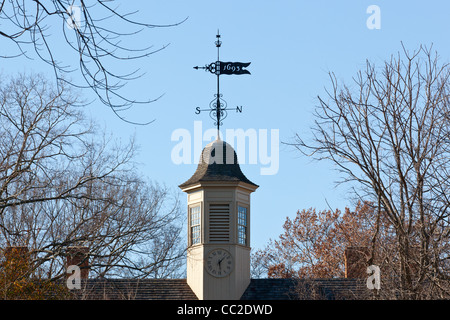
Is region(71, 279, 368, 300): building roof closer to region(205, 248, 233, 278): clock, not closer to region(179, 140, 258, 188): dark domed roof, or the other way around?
region(205, 248, 233, 278): clock

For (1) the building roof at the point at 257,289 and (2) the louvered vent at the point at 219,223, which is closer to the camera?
(1) the building roof at the point at 257,289

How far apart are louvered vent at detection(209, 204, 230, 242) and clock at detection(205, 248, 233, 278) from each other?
18.2 inches

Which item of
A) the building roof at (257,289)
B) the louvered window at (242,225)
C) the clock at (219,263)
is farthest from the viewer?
the louvered window at (242,225)

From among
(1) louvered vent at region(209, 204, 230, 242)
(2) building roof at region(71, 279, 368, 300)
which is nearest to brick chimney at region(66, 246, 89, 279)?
(2) building roof at region(71, 279, 368, 300)

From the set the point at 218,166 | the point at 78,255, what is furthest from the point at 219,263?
the point at 78,255

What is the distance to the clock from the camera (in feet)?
97.5

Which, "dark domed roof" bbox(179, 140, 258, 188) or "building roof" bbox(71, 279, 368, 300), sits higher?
"dark domed roof" bbox(179, 140, 258, 188)

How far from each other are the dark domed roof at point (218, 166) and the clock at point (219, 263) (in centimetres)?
265

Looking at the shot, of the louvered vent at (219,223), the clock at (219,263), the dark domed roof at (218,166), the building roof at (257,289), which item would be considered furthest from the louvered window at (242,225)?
the building roof at (257,289)

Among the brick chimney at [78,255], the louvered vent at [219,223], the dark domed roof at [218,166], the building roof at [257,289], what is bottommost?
the building roof at [257,289]

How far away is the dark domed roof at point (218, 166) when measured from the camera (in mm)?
30297

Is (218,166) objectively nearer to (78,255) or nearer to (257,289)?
(257,289)

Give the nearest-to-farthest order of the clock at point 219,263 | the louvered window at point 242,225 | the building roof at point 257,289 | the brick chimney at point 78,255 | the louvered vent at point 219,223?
the brick chimney at point 78,255, the building roof at point 257,289, the clock at point 219,263, the louvered vent at point 219,223, the louvered window at point 242,225

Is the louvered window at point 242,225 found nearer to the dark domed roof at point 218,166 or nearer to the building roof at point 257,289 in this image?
the dark domed roof at point 218,166
